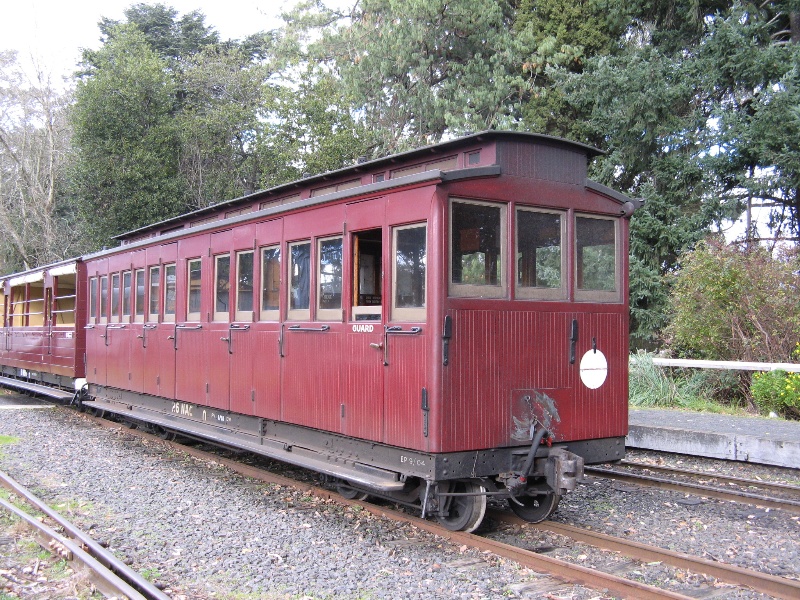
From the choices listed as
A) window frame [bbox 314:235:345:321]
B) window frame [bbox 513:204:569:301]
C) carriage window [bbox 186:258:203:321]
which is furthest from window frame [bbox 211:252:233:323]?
window frame [bbox 513:204:569:301]

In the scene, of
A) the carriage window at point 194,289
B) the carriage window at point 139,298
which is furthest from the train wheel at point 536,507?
the carriage window at point 139,298

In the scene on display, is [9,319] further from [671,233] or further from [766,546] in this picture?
[766,546]

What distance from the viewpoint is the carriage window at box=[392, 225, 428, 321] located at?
584 cm

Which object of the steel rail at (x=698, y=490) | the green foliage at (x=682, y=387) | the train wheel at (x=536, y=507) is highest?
the green foliage at (x=682, y=387)

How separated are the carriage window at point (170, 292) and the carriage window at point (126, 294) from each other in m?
1.58

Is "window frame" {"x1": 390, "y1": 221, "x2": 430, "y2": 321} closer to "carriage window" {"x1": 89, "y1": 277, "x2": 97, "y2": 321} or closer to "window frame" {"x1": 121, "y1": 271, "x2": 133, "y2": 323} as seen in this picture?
"window frame" {"x1": 121, "y1": 271, "x2": 133, "y2": 323}

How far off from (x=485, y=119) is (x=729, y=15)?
20.8 feet

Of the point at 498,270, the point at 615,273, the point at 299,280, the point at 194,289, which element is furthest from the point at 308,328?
the point at 194,289

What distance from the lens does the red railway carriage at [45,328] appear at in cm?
1401

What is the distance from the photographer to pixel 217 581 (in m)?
5.05

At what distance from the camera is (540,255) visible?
248 inches

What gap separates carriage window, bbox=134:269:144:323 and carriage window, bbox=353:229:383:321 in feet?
18.4

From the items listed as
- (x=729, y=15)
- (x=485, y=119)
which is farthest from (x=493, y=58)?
(x=729, y=15)

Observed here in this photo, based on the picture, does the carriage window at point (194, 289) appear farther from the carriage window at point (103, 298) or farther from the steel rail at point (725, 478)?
the steel rail at point (725, 478)
